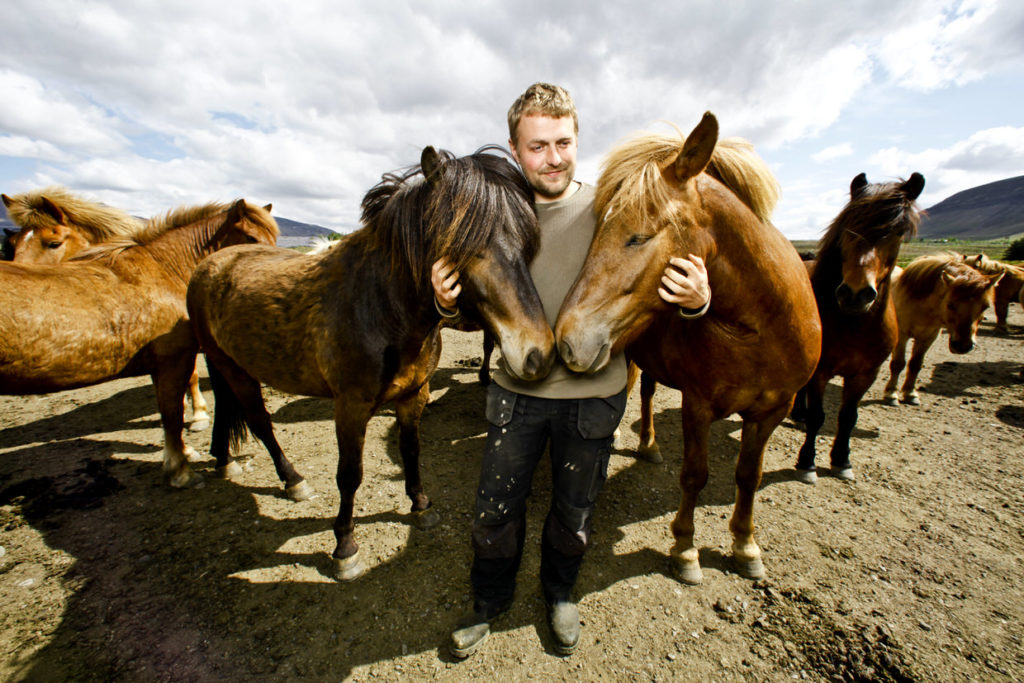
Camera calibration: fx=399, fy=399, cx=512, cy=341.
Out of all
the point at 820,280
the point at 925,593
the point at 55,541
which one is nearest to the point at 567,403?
the point at 925,593

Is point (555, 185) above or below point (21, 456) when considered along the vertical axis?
above

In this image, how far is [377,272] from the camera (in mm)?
2434

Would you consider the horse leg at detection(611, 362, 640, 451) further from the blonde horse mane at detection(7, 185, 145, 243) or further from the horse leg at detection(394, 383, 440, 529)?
the blonde horse mane at detection(7, 185, 145, 243)

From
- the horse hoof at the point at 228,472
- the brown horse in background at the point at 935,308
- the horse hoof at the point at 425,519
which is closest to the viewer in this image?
the horse hoof at the point at 425,519

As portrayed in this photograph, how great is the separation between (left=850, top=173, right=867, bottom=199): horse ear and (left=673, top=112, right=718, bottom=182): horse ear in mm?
2604

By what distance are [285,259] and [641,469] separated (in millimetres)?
3832

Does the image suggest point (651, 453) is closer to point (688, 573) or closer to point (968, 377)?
point (688, 573)

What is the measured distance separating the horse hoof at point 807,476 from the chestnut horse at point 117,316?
5851mm

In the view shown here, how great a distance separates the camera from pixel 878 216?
3.10m

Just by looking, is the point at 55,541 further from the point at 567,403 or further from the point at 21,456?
the point at 567,403

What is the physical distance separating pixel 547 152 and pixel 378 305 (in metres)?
1.29

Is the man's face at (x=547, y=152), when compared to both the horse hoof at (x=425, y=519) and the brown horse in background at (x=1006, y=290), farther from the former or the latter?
the brown horse in background at (x=1006, y=290)

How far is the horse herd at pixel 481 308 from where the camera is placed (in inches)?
71.7

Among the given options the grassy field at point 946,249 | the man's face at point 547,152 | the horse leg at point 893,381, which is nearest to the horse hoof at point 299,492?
the man's face at point 547,152
